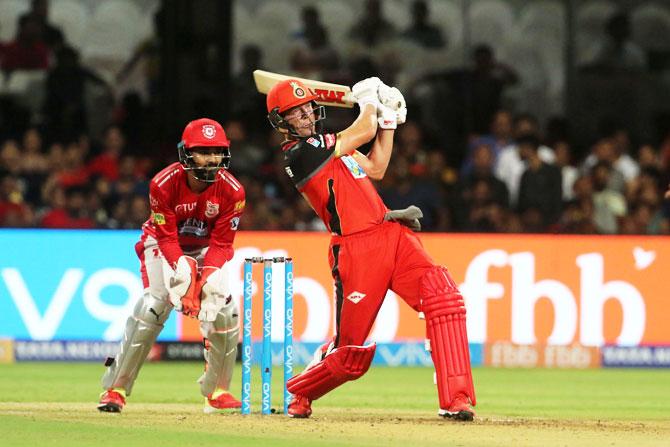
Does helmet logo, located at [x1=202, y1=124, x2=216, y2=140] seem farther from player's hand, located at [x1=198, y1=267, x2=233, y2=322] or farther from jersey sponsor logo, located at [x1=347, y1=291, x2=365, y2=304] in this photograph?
jersey sponsor logo, located at [x1=347, y1=291, x2=365, y2=304]

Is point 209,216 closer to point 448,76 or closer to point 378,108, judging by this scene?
point 378,108

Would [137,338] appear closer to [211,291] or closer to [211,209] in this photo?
[211,291]

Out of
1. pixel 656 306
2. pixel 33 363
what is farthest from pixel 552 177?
pixel 33 363

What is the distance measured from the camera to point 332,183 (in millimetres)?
8289

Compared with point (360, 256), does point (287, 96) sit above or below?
above

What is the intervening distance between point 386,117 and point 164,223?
4.66 feet

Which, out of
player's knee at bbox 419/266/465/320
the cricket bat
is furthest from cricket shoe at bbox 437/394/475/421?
the cricket bat

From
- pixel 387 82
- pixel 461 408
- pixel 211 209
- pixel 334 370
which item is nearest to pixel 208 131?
pixel 211 209

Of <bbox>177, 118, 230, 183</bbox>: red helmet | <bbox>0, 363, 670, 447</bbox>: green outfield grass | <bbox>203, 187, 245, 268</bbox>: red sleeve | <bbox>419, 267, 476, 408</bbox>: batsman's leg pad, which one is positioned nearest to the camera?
<bbox>0, 363, 670, 447</bbox>: green outfield grass

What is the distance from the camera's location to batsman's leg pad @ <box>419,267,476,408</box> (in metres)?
8.16

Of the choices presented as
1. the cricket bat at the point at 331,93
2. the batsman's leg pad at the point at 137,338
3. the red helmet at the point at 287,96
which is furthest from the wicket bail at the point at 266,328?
the cricket bat at the point at 331,93

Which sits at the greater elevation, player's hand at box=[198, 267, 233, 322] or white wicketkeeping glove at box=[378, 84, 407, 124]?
white wicketkeeping glove at box=[378, 84, 407, 124]

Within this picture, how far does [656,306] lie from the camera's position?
44.7 feet

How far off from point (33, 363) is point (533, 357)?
4477mm
